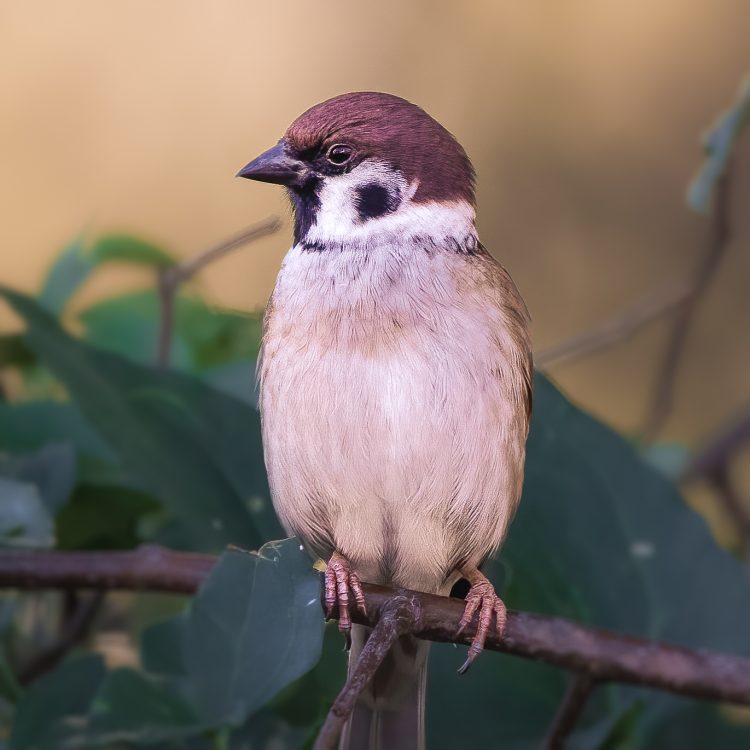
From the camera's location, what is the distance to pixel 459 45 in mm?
3646

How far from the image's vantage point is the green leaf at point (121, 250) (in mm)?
1591

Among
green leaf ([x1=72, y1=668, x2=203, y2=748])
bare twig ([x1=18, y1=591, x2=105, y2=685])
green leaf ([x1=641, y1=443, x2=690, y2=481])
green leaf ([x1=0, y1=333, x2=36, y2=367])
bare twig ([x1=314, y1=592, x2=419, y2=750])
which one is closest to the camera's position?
bare twig ([x1=314, y1=592, x2=419, y2=750])

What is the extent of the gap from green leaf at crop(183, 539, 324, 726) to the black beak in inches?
19.0

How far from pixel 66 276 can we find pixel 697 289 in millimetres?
738

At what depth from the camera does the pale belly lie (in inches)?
52.1

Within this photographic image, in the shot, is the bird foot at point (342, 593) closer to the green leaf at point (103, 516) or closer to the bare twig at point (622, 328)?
the green leaf at point (103, 516)

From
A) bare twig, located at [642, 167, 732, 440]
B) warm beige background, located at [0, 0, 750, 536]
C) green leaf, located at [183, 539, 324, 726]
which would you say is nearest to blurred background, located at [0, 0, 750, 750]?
warm beige background, located at [0, 0, 750, 536]

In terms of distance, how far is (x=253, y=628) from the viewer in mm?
1056

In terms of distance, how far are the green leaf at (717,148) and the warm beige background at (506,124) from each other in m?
1.95

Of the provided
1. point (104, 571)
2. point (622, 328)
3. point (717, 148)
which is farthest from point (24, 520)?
point (622, 328)

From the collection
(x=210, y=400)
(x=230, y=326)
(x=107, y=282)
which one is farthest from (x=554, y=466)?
(x=107, y=282)

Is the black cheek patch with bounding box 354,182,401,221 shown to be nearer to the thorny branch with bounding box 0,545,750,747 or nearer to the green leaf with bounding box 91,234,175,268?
the green leaf with bounding box 91,234,175,268

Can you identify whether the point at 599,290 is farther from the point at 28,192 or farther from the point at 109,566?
the point at 109,566

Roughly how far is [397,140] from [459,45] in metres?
2.32
